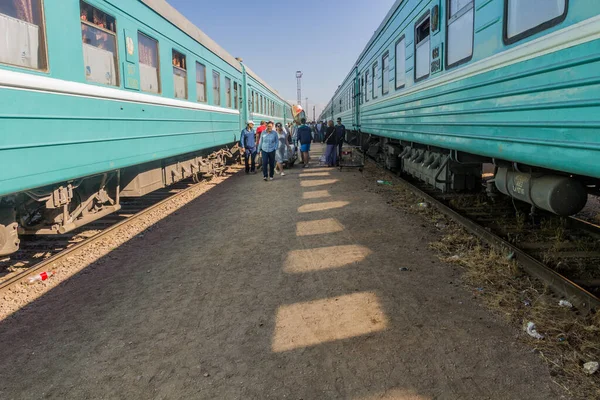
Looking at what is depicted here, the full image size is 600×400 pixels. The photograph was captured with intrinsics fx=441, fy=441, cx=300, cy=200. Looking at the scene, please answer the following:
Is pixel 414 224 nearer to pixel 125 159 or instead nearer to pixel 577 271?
pixel 577 271

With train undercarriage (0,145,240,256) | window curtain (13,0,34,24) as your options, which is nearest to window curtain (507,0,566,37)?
window curtain (13,0,34,24)

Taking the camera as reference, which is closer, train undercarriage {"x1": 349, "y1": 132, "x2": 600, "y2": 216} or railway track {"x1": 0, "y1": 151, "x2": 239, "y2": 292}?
train undercarriage {"x1": 349, "y1": 132, "x2": 600, "y2": 216}

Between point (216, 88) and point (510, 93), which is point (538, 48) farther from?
point (216, 88)

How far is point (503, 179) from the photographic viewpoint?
4652 millimetres

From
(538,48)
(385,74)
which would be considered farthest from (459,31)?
(385,74)

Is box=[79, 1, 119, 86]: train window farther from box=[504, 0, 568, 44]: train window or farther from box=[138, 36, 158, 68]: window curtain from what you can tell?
box=[504, 0, 568, 44]: train window

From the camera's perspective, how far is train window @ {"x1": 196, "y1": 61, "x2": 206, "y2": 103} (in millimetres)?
8821

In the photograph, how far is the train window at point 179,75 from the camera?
7488mm

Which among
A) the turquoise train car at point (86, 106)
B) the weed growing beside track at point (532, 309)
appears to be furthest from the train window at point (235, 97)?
the weed growing beside track at point (532, 309)

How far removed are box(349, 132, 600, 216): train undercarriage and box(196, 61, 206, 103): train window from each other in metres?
4.37

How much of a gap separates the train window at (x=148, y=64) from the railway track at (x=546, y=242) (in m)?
4.60

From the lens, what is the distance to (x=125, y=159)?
5.46 meters

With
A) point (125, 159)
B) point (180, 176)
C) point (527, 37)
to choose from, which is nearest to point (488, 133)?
point (527, 37)

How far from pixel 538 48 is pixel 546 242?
237cm
